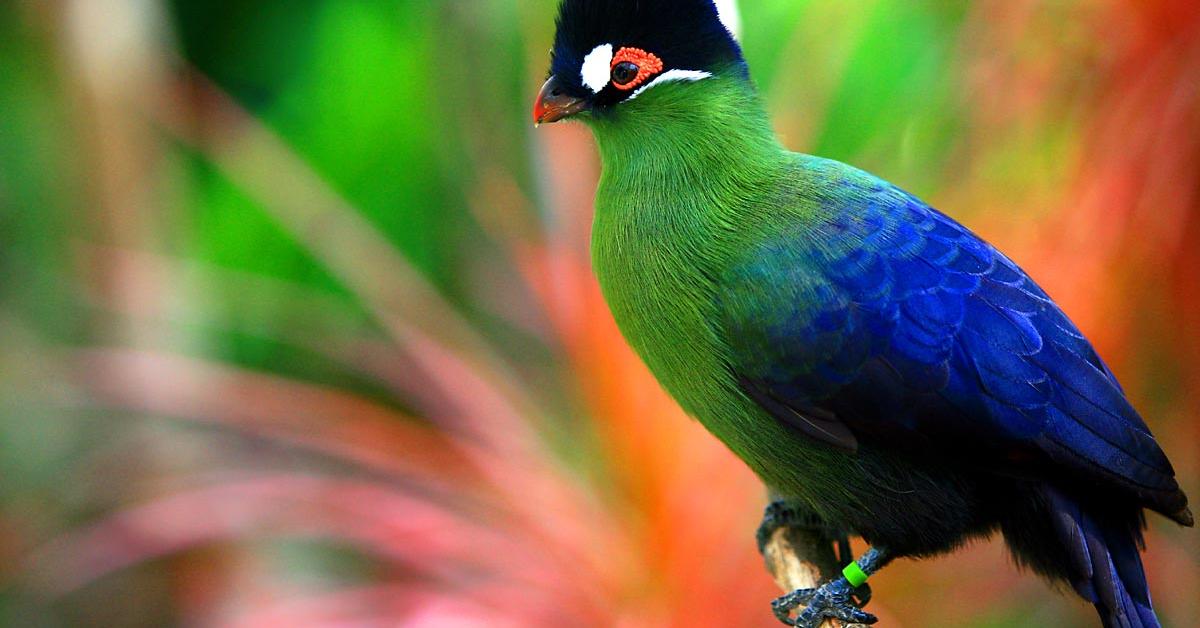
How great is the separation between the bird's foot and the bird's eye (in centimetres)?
76

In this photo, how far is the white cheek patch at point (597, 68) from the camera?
5.08ft

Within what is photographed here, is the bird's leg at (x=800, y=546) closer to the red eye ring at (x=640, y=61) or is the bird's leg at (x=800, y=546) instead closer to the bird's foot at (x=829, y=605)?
the bird's foot at (x=829, y=605)

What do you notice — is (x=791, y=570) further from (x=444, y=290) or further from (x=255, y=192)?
(x=255, y=192)

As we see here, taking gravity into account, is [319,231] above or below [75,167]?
below

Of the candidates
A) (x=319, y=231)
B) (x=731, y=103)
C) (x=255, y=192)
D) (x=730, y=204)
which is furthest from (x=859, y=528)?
(x=255, y=192)

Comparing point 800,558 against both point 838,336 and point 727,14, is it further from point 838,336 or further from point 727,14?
point 727,14

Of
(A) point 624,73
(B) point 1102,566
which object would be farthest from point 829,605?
(A) point 624,73

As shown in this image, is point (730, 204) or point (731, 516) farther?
point (731, 516)

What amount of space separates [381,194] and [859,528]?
76.1 inches

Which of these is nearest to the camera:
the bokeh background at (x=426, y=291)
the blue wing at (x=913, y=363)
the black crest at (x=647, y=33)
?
the blue wing at (x=913, y=363)

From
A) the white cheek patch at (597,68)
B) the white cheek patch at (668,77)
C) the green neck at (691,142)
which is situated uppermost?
the white cheek patch at (597,68)

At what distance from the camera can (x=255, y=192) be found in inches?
117

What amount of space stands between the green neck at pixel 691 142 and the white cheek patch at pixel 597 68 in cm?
5

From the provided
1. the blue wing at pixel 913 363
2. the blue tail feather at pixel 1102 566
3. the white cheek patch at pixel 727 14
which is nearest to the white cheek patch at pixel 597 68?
the white cheek patch at pixel 727 14
